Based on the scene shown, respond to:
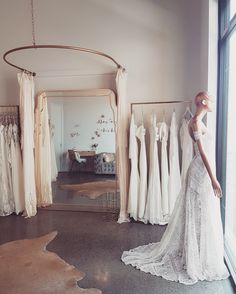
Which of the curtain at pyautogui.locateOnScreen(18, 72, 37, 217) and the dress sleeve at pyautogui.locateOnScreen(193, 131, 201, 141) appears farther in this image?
the curtain at pyautogui.locateOnScreen(18, 72, 37, 217)

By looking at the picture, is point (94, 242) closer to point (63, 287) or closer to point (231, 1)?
point (63, 287)

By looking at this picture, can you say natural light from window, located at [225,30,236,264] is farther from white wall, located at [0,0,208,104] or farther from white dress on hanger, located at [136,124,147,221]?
white dress on hanger, located at [136,124,147,221]

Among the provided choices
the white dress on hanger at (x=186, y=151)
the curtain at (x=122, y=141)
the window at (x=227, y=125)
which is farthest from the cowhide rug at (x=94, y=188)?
the window at (x=227, y=125)

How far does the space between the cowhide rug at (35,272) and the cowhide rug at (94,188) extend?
1360mm

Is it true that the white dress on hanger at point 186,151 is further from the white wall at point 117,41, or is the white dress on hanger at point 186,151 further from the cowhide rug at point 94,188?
the cowhide rug at point 94,188

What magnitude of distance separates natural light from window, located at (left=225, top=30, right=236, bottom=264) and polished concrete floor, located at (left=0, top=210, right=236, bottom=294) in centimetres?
82

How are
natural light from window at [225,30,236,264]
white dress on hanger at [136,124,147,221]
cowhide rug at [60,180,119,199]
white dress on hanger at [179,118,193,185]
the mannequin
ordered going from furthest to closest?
cowhide rug at [60,180,119,199] < white dress on hanger at [136,124,147,221] < white dress on hanger at [179,118,193,185] < natural light from window at [225,30,236,264] < the mannequin

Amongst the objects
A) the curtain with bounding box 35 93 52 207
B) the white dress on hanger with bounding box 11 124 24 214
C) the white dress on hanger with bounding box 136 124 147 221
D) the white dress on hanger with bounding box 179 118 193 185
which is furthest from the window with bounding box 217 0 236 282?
the white dress on hanger with bounding box 11 124 24 214

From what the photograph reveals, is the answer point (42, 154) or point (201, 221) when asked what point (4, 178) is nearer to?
point (42, 154)

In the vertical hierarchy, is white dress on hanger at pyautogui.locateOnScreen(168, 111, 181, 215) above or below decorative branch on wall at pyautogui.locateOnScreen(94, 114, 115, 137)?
below

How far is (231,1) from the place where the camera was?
2928 millimetres

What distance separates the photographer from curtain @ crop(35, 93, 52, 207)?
4336 mm

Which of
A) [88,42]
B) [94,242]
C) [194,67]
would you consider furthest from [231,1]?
[94,242]

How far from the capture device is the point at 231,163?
→ 3.15 meters
